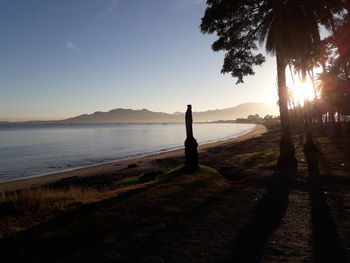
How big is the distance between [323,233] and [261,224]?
1384 millimetres

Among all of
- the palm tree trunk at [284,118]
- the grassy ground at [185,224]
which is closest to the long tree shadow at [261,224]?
the grassy ground at [185,224]

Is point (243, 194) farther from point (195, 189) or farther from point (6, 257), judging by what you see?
point (6, 257)

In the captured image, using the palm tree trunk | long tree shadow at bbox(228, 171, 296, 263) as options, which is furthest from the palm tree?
long tree shadow at bbox(228, 171, 296, 263)

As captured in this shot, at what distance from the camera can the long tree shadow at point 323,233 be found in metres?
5.52

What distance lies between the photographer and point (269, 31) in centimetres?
1797

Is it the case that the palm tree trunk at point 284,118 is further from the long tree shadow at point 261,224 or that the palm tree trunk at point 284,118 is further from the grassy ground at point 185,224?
the long tree shadow at point 261,224

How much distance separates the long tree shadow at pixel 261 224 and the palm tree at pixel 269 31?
618cm

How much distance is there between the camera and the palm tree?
663 inches

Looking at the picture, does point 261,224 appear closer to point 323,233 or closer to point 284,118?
point 323,233

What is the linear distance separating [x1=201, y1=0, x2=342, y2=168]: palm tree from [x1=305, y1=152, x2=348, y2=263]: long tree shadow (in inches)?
257

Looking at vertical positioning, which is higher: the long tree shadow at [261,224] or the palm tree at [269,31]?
the palm tree at [269,31]

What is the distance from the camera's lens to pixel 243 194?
1069 cm

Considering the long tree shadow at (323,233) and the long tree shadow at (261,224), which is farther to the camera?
the long tree shadow at (261,224)

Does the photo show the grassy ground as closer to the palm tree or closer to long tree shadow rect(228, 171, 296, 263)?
long tree shadow rect(228, 171, 296, 263)
